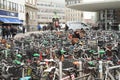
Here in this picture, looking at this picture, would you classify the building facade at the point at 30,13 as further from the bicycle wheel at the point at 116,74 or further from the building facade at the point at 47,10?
the bicycle wheel at the point at 116,74

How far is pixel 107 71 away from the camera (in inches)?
340

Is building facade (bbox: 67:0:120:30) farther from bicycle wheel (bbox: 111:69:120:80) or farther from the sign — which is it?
bicycle wheel (bbox: 111:69:120:80)

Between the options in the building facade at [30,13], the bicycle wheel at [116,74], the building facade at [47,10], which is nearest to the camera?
the bicycle wheel at [116,74]

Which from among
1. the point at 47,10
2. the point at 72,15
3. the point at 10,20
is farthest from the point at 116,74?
the point at 72,15

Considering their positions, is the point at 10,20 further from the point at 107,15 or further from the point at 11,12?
the point at 107,15

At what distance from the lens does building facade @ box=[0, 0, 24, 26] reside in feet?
149

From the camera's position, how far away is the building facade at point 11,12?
45.5 m

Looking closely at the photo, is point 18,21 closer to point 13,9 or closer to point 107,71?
point 13,9

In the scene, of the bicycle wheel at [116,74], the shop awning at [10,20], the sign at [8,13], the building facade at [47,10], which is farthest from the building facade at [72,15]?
the bicycle wheel at [116,74]

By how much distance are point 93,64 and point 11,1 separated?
42839mm

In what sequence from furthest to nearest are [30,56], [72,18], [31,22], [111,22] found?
[72,18] → [31,22] → [111,22] → [30,56]

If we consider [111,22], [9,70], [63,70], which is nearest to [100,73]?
[63,70]

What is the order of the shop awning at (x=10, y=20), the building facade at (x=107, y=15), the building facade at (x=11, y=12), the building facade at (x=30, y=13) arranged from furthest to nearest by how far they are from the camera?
the building facade at (x=30, y=13) → the building facade at (x=107, y=15) → the building facade at (x=11, y=12) → the shop awning at (x=10, y=20)

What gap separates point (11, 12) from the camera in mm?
50781
